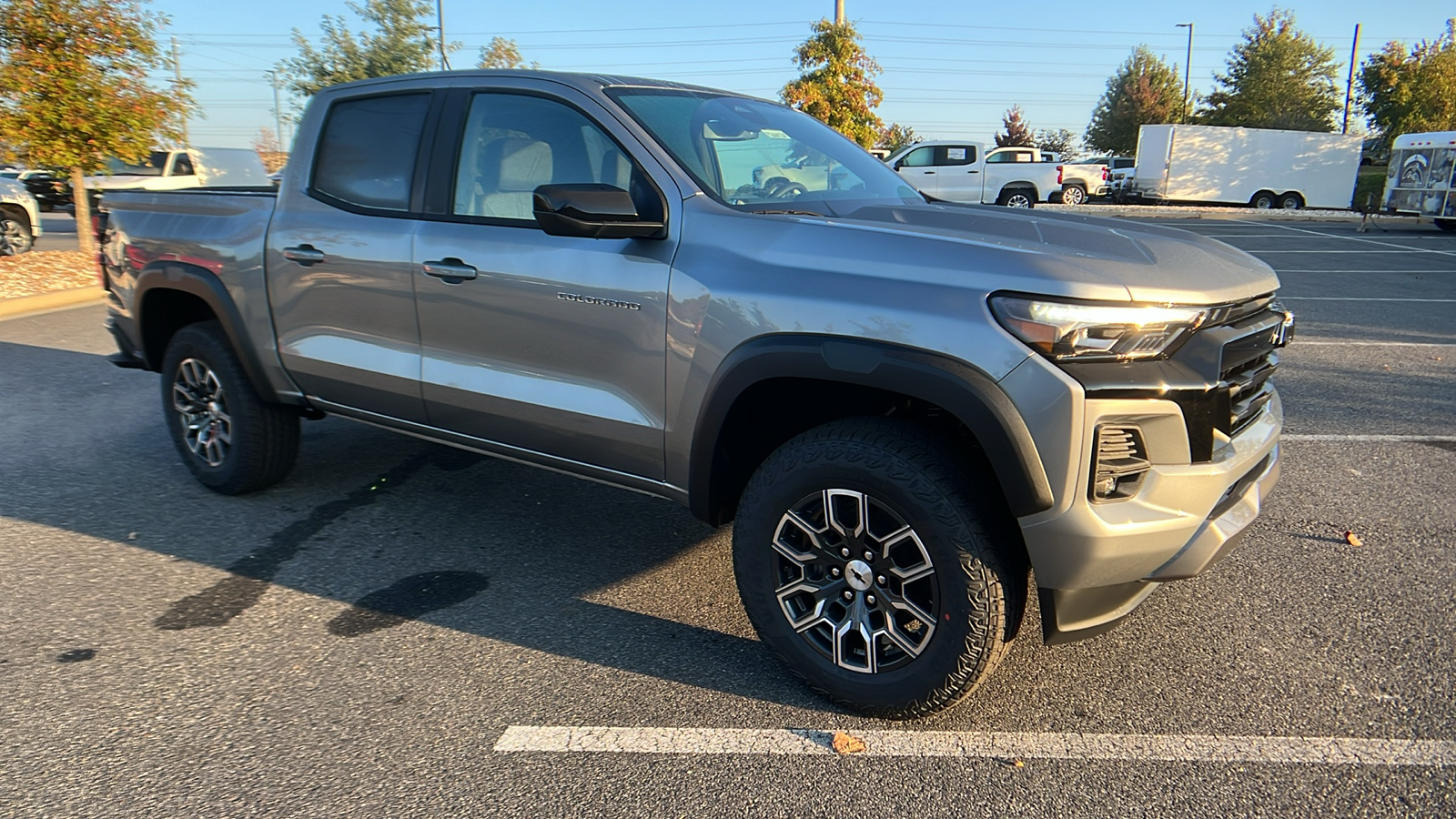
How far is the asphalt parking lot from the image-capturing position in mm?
2498

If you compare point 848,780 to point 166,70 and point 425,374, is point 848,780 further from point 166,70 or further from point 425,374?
point 166,70

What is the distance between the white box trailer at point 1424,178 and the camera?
22172 millimetres

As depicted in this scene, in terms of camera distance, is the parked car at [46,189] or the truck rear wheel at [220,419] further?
the parked car at [46,189]

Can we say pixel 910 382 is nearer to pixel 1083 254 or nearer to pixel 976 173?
pixel 1083 254

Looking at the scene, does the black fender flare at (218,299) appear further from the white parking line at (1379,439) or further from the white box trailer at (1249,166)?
the white box trailer at (1249,166)

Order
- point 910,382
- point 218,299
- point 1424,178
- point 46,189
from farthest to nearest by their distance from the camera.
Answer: point 1424,178 → point 46,189 → point 218,299 → point 910,382

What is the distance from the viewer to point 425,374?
3717 mm

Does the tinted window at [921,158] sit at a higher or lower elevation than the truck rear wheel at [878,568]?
higher

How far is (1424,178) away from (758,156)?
26131 millimetres

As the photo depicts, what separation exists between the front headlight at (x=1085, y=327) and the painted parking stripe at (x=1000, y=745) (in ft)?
3.66

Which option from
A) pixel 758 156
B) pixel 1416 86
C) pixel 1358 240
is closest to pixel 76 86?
pixel 758 156

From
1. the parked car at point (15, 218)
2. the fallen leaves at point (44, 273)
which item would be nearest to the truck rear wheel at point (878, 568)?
the fallen leaves at point (44, 273)

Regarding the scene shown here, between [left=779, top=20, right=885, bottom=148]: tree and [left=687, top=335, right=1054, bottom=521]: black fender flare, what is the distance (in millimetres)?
18658

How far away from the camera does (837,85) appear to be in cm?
2094
